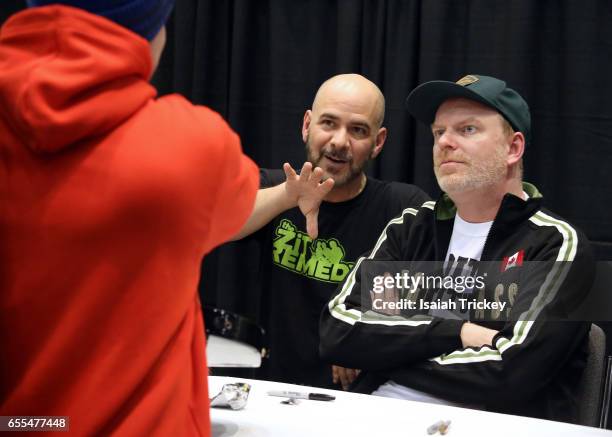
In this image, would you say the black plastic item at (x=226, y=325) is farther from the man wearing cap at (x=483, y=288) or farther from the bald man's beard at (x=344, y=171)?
the bald man's beard at (x=344, y=171)

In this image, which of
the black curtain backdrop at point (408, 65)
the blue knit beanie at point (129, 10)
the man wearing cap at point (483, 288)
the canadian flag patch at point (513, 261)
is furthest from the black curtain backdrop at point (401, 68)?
the blue knit beanie at point (129, 10)

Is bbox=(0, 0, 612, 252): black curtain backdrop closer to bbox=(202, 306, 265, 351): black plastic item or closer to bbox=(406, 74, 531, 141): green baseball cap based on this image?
bbox=(406, 74, 531, 141): green baseball cap

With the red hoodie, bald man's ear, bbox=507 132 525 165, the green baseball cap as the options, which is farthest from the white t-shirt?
the red hoodie

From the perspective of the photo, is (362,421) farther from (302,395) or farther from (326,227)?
(326,227)

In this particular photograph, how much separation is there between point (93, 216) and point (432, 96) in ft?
5.37

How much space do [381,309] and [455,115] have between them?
0.62 metres

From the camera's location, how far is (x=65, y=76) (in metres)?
0.86

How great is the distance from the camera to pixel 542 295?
1997 mm

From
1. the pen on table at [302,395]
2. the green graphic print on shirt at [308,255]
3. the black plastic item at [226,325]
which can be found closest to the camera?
the black plastic item at [226,325]

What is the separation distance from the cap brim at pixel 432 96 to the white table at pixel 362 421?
97cm

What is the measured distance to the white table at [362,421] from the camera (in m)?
1.52

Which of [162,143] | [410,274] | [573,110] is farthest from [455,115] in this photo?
[162,143]

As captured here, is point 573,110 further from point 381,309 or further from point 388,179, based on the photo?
point 381,309

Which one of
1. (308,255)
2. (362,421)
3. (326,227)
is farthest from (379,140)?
(362,421)
